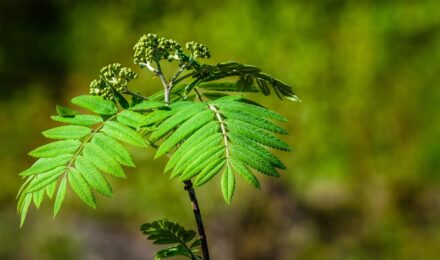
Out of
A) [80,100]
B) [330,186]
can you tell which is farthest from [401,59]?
[80,100]

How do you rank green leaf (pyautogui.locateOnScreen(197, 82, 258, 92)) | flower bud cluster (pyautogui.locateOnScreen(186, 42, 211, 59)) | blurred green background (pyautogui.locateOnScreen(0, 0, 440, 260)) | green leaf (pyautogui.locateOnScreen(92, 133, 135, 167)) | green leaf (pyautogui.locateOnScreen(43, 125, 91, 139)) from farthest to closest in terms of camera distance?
1. blurred green background (pyautogui.locateOnScreen(0, 0, 440, 260))
2. green leaf (pyautogui.locateOnScreen(197, 82, 258, 92))
3. flower bud cluster (pyautogui.locateOnScreen(186, 42, 211, 59))
4. green leaf (pyautogui.locateOnScreen(43, 125, 91, 139))
5. green leaf (pyautogui.locateOnScreen(92, 133, 135, 167))

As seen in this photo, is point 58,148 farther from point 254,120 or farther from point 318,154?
point 318,154

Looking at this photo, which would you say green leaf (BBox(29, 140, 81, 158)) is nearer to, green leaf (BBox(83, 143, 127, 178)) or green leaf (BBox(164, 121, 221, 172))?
green leaf (BBox(83, 143, 127, 178))

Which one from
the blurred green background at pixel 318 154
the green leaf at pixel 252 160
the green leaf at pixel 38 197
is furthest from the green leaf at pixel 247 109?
the blurred green background at pixel 318 154

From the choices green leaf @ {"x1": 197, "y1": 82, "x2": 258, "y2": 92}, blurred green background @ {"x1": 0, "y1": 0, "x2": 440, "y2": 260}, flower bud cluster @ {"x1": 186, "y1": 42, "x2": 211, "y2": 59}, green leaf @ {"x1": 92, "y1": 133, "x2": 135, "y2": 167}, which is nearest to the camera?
green leaf @ {"x1": 92, "y1": 133, "x2": 135, "y2": 167}

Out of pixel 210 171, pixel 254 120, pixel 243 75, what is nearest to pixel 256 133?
pixel 254 120

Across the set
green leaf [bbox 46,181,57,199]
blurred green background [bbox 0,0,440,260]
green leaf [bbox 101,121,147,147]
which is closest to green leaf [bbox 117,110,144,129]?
green leaf [bbox 101,121,147,147]
